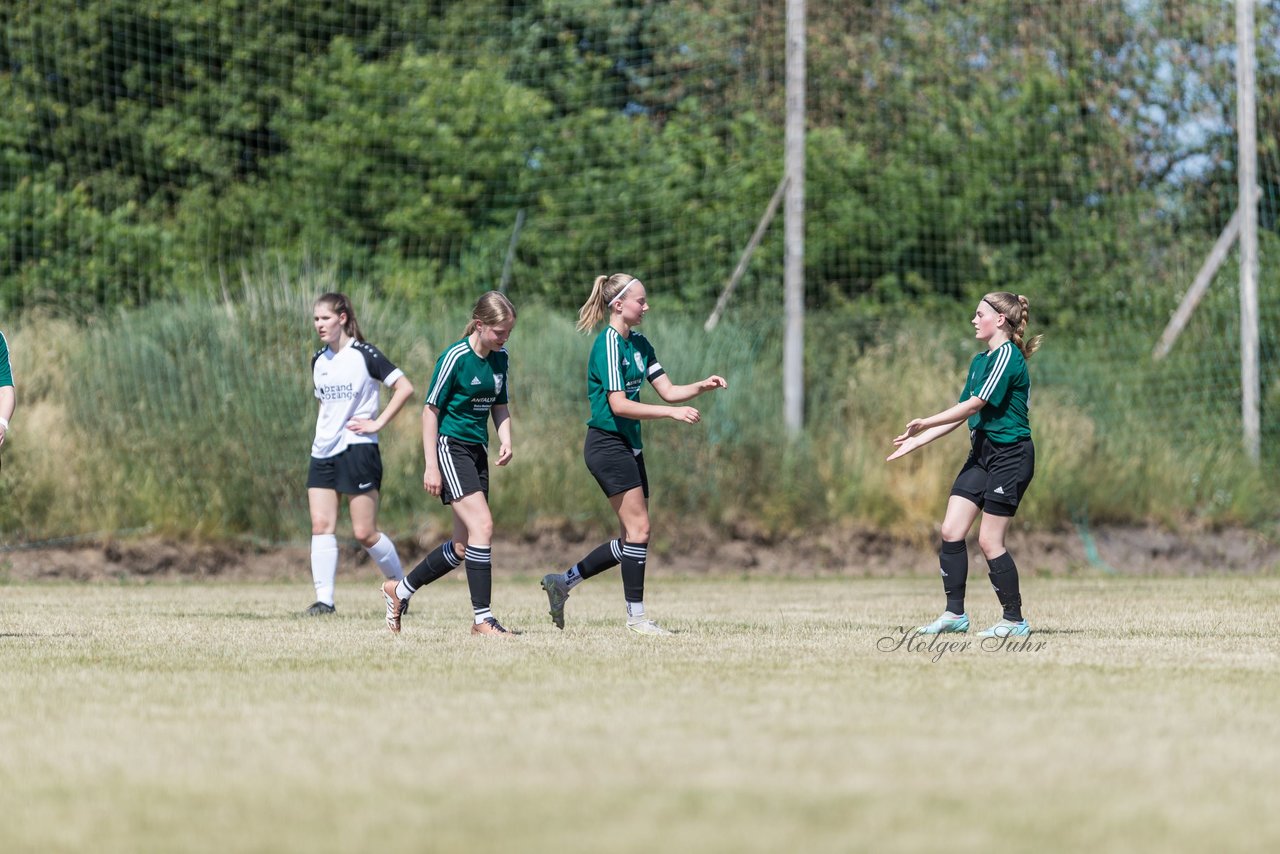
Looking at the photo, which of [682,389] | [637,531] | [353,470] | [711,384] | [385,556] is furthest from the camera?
[353,470]

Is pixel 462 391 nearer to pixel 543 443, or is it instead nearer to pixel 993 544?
pixel 993 544

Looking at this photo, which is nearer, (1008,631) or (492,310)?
(1008,631)

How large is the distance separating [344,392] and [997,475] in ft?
14.5

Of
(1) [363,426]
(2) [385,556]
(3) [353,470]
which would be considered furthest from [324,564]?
(1) [363,426]

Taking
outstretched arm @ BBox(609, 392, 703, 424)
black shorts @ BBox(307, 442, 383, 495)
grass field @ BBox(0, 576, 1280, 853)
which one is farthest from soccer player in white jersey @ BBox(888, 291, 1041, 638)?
black shorts @ BBox(307, 442, 383, 495)

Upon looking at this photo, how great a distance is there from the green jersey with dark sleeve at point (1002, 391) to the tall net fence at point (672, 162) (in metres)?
9.35

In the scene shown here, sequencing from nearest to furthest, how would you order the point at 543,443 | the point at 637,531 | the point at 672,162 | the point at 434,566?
the point at 637,531 < the point at 434,566 < the point at 543,443 < the point at 672,162

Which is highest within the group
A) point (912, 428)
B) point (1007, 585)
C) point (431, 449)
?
point (912, 428)

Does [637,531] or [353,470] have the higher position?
[353,470]

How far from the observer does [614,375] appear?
919 centimetres

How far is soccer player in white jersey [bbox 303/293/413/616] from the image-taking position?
37.1 ft

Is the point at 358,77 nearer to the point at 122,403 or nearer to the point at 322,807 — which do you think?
the point at 122,403

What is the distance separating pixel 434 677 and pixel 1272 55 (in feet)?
58.9

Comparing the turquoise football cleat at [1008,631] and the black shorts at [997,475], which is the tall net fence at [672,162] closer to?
the black shorts at [997,475]
